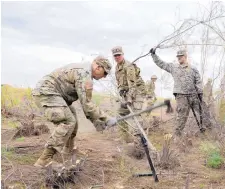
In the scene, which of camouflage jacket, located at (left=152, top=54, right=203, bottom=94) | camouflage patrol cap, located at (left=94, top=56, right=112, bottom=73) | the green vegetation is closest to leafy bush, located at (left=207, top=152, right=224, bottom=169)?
camouflage patrol cap, located at (left=94, top=56, right=112, bottom=73)

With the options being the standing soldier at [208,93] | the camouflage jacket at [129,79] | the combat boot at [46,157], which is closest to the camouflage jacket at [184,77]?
the standing soldier at [208,93]

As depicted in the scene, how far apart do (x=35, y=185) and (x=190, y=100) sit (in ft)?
15.0

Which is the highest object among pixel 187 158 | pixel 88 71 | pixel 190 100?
pixel 88 71

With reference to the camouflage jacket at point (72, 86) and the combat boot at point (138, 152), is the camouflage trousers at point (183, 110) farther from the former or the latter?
the camouflage jacket at point (72, 86)

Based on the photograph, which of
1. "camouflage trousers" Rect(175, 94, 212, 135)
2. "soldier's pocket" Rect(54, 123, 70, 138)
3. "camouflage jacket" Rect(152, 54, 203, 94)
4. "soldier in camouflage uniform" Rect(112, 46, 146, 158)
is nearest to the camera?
"soldier's pocket" Rect(54, 123, 70, 138)

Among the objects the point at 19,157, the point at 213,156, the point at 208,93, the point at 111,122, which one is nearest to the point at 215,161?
the point at 213,156

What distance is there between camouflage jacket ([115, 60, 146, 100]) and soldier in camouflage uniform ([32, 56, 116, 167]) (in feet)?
6.52

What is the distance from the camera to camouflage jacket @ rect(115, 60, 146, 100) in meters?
7.58

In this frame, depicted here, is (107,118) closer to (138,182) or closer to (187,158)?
(138,182)

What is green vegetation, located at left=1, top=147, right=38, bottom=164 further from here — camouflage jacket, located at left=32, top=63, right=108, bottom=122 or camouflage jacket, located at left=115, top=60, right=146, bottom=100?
camouflage jacket, located at left=115, top=60, right=146, bottom=100

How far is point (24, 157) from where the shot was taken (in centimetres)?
627

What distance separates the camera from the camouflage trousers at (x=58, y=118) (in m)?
5.39

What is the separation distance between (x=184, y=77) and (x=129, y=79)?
1453mm

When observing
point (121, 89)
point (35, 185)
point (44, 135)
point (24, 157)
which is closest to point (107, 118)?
point (35, 185)
